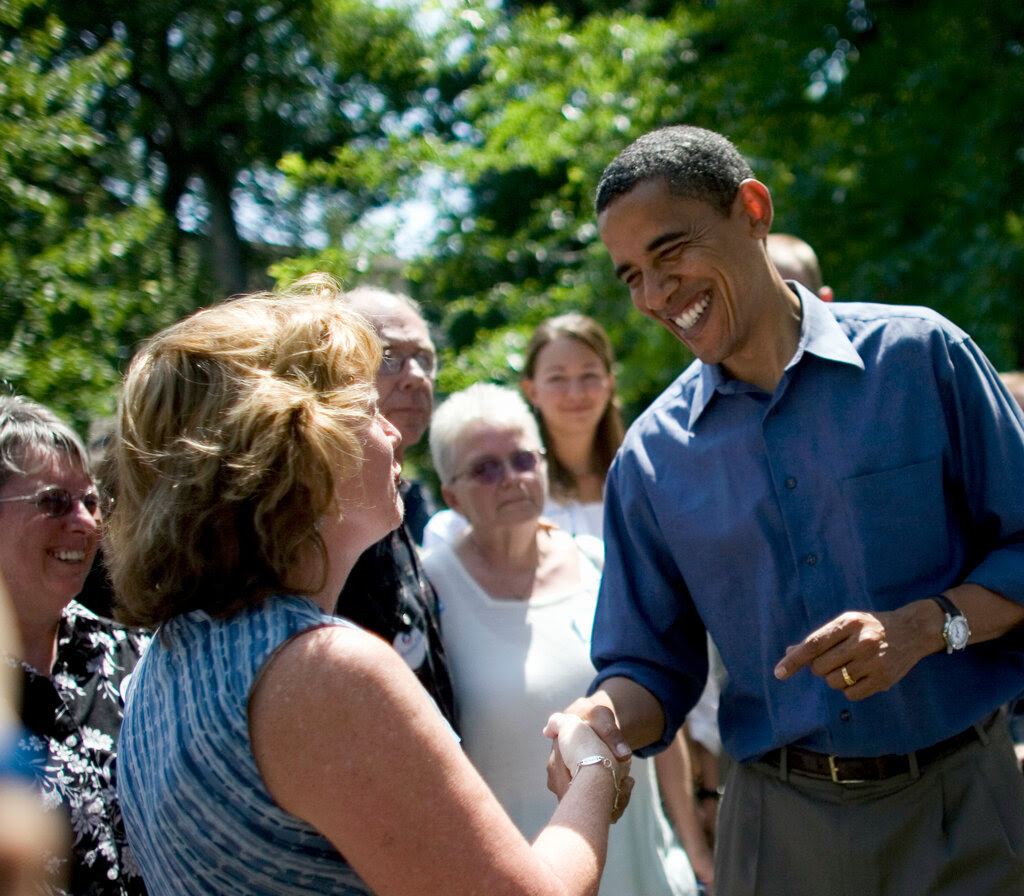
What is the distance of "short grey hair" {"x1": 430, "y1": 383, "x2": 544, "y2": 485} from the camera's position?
11.2 ft

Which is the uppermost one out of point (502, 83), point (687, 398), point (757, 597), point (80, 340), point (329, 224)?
point (329, 224)

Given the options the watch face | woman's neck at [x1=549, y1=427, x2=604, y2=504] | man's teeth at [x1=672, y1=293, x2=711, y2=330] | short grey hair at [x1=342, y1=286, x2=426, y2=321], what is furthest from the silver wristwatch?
woman's neck at [x1=549, y1=427, x2=604, y2=504]

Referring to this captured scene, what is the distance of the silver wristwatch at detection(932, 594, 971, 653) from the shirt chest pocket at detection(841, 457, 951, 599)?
13 centimetres

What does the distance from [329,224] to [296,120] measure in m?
2.25

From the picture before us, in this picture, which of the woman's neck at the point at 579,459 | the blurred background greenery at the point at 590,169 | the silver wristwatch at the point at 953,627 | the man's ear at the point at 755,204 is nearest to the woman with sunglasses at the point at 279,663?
the silver wristwatch at the point at 953,627

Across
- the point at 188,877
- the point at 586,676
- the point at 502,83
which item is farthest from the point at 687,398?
the point at 502,83

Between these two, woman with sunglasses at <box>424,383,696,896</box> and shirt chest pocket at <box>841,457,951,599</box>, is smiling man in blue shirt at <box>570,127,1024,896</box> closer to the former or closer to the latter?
→ shirt chest pocket at <box>841,457,951,599</box>

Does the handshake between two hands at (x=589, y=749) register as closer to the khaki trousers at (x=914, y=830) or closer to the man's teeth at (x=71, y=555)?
the khaki trousers at (x=914, y=830)

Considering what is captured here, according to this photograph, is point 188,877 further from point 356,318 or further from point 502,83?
point 502,83

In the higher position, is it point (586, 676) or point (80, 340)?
point (80, 340)

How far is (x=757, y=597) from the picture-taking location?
2301mm

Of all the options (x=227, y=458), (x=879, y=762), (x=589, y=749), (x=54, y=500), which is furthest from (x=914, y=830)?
(x=54, y=500)

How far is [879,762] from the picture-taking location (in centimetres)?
220

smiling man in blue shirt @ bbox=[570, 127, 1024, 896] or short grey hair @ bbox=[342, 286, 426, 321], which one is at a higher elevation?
short grey hair @ bbox=[342, 286, 426, 321]
